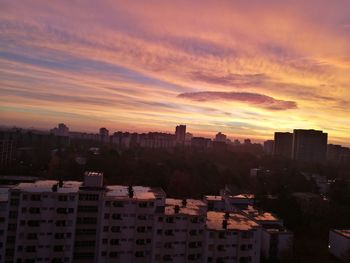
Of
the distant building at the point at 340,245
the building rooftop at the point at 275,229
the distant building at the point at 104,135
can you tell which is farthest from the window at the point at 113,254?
the distant building at the point at 104,135

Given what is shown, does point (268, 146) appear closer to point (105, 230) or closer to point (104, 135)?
point (104, 135)

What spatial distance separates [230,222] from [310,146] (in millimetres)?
38635

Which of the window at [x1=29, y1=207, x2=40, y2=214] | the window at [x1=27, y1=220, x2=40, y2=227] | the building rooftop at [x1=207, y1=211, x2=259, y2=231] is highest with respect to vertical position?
the window at [x1=29, y1=207, x2=40, y2=214]

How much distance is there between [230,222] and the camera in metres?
10.9

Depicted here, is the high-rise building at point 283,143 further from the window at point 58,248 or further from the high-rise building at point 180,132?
the window at point 58,248

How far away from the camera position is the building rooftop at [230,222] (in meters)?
10.3

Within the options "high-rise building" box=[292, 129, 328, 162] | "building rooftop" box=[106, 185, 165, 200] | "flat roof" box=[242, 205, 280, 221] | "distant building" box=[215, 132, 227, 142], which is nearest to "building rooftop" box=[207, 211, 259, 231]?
"flat roof" box=[242, 205, 280, 221]

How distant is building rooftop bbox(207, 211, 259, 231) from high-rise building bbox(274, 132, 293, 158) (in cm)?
3851

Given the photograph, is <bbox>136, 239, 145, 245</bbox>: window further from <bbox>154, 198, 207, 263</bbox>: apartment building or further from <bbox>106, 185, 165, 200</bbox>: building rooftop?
<bbox>106, 185, 165, 200</bbox>: building rooftop

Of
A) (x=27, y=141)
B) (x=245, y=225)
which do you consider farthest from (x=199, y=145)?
(x=245, y=225)

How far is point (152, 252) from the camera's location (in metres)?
9.79

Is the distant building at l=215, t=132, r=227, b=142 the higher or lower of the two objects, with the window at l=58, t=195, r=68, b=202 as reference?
higher

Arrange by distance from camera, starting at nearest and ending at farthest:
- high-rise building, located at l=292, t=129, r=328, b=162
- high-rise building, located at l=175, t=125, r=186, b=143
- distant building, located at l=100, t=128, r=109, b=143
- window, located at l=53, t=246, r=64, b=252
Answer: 1. window, located at l=53, t=246, r=64, b=252
2. high-rise building, located at l=292, t=129, r=328, b=162
3. high-rise building, located at l=175, t=125, r=186, b=143
4. distant building, located at l=100, t=128, r=109, b=143

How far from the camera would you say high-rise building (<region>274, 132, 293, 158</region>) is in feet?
158
